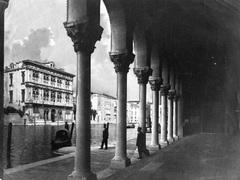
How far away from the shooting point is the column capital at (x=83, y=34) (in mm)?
5848

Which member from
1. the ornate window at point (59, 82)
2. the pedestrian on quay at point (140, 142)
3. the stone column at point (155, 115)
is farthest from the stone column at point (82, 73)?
the ornate window at point (59, 82)

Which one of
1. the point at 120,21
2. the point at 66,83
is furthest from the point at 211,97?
the point at 66,83

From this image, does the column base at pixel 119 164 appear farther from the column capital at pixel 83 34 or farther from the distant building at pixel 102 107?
the distant building at pixel 102 107

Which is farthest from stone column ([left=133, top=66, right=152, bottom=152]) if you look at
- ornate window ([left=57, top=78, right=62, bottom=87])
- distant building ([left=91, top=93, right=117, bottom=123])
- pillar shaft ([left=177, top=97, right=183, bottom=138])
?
distant building ([left=91, top=93, right=117, bottom=123])

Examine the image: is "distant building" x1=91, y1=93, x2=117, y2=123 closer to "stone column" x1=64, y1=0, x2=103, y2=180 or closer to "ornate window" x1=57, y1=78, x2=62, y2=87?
"ornate window" x1=57, y1=78, x2=62, y2=87

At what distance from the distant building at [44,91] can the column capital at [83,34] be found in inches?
1430

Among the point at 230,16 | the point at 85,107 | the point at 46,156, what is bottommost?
the point at 46,156

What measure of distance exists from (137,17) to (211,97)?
15.7 meters

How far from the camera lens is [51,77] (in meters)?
56.8

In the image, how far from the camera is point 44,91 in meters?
54.3

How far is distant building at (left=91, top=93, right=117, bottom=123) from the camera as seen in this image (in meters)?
89.4

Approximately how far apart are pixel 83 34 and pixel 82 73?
825mm

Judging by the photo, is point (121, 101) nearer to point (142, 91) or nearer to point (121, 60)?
point (121, 60)

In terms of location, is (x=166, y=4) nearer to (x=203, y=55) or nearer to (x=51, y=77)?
(x=203, y=55)
